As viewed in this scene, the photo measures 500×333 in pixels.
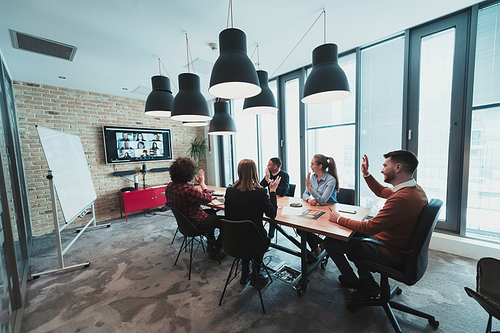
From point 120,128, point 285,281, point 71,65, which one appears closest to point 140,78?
point 71,65

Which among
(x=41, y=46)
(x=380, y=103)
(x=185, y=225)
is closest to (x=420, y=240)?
(x=185, y=225)

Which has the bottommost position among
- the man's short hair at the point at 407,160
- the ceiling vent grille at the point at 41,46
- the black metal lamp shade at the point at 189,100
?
the man's short hair at the point at 407,160

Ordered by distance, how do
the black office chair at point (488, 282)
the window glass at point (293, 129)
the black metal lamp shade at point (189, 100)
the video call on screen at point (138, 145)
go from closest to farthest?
1. the black office chair at point (488, 282)
2. the black metal lamp shade at point (189, 100)
3. the window glass at point (293, 129)
4. the video call on screen at point (138, 145)

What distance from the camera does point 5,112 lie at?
278 cm

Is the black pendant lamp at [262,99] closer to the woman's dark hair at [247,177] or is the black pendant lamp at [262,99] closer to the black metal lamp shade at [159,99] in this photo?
the woman's dark hair at [247,177]

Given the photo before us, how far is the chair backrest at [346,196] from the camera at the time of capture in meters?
2.71

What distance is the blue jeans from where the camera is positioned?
1.64 m

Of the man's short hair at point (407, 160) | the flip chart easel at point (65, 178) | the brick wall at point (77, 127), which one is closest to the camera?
the man's short hair at point (407, 160)

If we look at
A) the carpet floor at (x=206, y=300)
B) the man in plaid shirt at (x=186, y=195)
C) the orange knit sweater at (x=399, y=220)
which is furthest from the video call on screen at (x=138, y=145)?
the orange knit sweater at (x=399, y=220)

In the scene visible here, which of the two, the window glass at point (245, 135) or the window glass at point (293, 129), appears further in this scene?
the window glass at point (245, 135)

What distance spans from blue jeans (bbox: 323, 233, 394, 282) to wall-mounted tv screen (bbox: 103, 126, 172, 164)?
4931mm

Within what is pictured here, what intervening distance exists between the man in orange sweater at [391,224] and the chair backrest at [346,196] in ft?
3.25

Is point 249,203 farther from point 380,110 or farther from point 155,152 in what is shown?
point 155,152

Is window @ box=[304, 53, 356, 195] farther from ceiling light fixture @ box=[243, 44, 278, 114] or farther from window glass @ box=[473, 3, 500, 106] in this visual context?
ceiling light fixture @ box=[243, 44, 278, 114]
